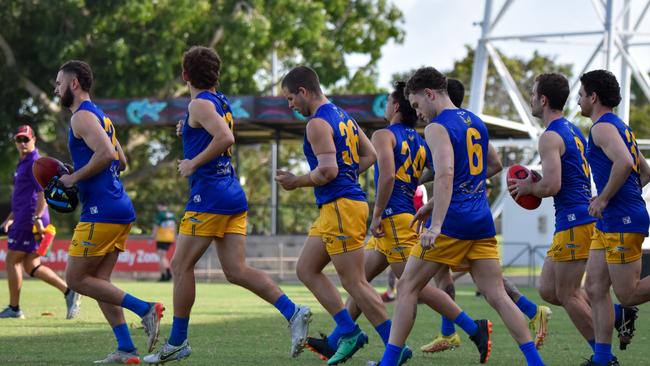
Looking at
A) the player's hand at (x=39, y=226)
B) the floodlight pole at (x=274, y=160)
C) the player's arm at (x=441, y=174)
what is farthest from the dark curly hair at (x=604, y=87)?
the floodlight pole at (x=274, y=160)

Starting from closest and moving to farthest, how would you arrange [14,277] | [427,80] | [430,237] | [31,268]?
[430,237]
[427,80]
[14,277]
[31,268]

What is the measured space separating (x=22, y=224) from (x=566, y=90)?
765 cm

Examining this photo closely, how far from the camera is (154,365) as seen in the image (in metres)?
9.65

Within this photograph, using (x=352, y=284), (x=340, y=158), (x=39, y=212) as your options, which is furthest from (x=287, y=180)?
(x=39, y=212)

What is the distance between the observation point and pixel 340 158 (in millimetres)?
9469

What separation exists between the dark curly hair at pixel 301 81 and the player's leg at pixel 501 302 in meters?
1.83

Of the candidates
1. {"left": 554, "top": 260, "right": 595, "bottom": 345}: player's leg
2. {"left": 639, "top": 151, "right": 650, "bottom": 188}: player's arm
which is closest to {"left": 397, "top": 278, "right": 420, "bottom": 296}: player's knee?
{"left": 554, "top": 260, "right": 595, "bottom": 345}: player's leg

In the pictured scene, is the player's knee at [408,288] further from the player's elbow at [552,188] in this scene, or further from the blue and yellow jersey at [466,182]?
the player's elbow at [552,188]

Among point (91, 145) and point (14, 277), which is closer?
point (91, 145)

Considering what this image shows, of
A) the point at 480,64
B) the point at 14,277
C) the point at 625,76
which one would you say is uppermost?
the point at 480,64

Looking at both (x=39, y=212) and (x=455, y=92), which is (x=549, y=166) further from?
(x=39, y=212)

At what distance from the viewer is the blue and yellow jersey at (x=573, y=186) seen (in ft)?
30.9

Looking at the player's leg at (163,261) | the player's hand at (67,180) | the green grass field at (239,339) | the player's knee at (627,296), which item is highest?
the player's hand at (67,180)

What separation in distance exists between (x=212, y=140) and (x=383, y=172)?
1.58 m
